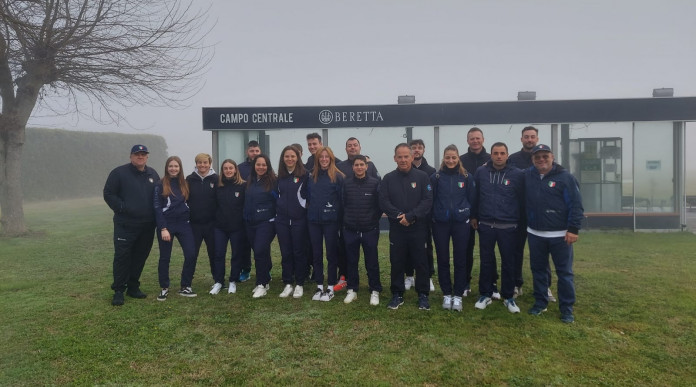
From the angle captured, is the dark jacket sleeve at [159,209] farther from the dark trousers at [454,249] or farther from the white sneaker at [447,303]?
the white sneaker at [447,303]

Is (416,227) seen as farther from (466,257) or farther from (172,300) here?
(172,300)

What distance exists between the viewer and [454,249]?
179 inches

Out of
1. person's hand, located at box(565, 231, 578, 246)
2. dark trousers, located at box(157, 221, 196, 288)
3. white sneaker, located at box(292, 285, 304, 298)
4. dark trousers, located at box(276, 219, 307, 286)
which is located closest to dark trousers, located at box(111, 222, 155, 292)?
dark trousers, located at box(157, 221, 196, 288)

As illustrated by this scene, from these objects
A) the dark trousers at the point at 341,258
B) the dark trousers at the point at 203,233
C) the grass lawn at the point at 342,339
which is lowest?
the grass lawn at the point at 342,339

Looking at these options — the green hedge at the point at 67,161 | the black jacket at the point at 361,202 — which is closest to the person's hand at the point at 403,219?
the black jacket at the point at 361,202

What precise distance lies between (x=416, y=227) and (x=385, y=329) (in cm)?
113

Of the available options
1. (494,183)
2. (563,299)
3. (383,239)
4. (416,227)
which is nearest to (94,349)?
Result: (416,227)

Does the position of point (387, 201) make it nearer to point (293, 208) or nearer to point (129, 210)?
point (293, 208)

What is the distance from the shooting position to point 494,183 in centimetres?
439

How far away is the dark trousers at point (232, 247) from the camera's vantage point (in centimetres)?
520

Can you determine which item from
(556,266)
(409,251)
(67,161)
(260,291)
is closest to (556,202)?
(556,266)

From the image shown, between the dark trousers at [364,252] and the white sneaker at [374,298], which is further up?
the dark trousers at [364,252]

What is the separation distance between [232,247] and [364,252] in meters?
1.73

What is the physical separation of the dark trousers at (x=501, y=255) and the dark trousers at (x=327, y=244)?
5.50ft
